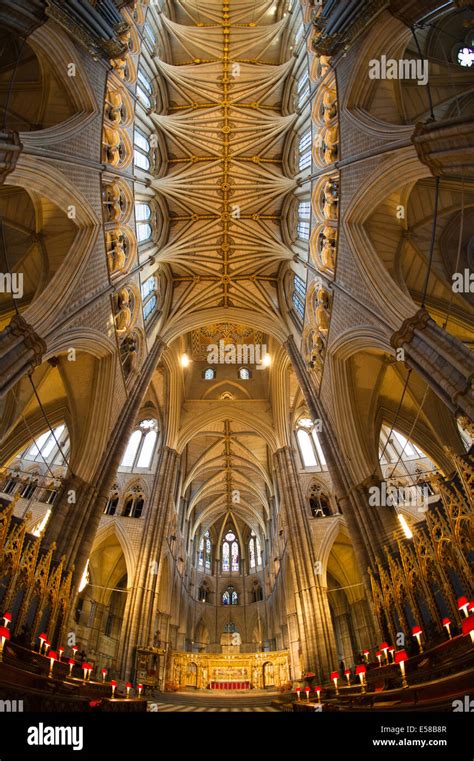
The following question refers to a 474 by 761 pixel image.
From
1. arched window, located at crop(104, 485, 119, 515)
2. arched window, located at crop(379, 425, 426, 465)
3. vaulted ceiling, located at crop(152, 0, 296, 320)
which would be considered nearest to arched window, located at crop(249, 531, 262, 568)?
arched window, located at crop(104, 485, 119, 515)

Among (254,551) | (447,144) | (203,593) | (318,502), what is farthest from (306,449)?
(447,144)

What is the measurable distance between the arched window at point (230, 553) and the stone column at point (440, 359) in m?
31.6

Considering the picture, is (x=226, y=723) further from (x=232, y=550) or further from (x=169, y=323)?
(x=232, y=550)

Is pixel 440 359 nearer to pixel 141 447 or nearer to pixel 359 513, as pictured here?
pixel 359 513

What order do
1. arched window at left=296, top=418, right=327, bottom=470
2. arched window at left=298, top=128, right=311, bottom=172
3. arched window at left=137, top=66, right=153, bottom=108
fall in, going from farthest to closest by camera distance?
arched window at left=296, top=418, right=327, bottom=470, arched window at left=298, top=128, right=311, bottom=172, arched window at left=137, top=66, right=153, bottom=108

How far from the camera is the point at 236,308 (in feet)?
83.0

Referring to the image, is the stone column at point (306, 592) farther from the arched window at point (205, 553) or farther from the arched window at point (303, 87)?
the arched window at point (303, 87)

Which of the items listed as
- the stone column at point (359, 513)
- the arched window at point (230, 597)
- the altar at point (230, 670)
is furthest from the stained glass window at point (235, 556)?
the stone column at point (359, 513)

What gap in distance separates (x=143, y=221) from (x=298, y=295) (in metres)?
9.26

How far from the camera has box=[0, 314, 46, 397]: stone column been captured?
9.27m

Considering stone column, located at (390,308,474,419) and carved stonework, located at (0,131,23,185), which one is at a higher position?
carved stonework, located at (0,131,23,185)

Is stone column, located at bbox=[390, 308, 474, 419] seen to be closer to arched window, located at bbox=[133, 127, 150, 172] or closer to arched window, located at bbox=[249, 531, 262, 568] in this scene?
arched window, located at bbox=[133, 127, 150, 172]

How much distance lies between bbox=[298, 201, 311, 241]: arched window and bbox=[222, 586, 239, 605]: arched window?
30.2 metres

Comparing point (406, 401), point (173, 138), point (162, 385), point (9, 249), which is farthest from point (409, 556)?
point (173, 138)
